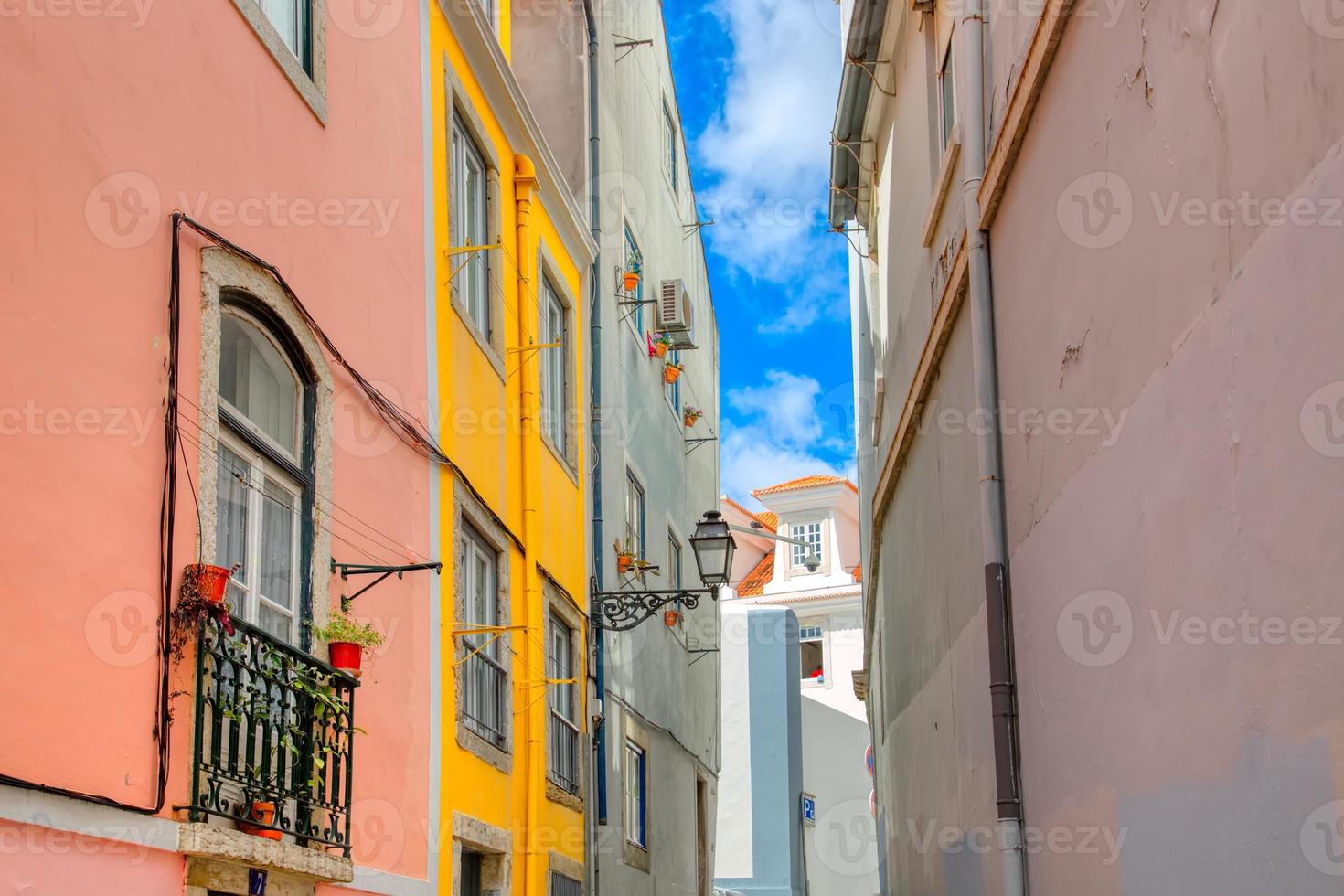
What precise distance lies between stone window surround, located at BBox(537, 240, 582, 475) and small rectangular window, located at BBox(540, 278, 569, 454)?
1 cm

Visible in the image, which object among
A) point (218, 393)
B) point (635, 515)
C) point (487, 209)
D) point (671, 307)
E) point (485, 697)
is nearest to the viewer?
point (218, 393)

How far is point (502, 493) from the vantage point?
453 inches

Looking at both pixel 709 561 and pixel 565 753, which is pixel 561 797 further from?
pixel 709 561

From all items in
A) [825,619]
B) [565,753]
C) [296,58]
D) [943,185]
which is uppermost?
[825,619]

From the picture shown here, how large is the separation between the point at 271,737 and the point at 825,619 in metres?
36.4

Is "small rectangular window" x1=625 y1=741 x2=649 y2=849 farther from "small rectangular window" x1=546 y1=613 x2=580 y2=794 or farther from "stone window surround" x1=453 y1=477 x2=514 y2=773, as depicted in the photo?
"stone window surround" x1=453 y1=477 x2=514 y2=773

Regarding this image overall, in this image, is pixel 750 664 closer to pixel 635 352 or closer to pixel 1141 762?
pixel 635 352

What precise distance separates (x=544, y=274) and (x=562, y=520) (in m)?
2.15

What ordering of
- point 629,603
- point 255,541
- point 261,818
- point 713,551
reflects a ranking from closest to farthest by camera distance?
point 261,818 < point 255,541 < point 713,551 < point 629,603

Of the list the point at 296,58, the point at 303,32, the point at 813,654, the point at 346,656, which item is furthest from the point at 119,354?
the point at 813,654

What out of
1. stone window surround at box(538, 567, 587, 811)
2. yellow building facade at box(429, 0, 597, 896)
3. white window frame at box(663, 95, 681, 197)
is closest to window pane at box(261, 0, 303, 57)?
yellow building facade at box(429, 0, 597, 896)

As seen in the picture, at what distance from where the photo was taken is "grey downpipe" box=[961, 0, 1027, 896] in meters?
8.23

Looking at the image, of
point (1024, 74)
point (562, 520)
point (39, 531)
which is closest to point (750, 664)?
point (562, 520)

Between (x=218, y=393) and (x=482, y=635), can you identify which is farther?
(x=482, y=635)
